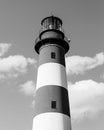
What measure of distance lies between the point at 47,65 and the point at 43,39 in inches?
101

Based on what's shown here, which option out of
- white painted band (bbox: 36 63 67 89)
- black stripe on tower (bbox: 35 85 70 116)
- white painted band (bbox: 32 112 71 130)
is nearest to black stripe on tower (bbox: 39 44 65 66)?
white painted band (bbox: 36 63 67 89)

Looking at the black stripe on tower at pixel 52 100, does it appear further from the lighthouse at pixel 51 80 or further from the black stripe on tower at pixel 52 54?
the black stripe on tower at pixel 52 54

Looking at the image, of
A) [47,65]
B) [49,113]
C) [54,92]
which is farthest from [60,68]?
[49,113]

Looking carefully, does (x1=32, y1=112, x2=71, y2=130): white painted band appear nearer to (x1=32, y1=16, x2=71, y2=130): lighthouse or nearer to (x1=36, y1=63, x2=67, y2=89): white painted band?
(x1=32, y1=16, x2=71, y2=130): lighthouse

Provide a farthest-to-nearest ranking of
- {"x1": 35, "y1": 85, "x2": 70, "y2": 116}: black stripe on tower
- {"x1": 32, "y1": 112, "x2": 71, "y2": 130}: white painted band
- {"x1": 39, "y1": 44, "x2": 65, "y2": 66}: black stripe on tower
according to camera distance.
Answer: {"x1": 39, "y1": 44, "x2": 65, "y2": 66}: black stripe on tower
{"x1": 35, "y1": 85, "x2": 70, "y2": 116}: black stripe on tower
{"x1": 32, "y1": 112, "x2": 71, "y2": 130}: white painted band

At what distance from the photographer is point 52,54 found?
19.9m

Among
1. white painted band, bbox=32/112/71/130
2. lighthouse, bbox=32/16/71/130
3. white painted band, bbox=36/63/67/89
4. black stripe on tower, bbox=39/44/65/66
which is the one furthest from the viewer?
black stripe on tower, bbox=39/44/65/66

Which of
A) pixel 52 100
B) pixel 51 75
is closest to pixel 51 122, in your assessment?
pixel 52 100

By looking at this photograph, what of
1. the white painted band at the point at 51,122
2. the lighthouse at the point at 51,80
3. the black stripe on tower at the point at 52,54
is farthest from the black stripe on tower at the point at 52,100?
the black stripe on tower at the point at 52,54

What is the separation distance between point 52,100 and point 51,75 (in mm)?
2150

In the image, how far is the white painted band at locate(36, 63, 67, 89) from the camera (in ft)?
61.0

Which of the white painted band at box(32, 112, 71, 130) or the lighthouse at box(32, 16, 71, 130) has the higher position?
the lighthouse at box(32, 16, 71, 130)

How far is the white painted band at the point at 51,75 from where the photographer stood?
18.6 metres

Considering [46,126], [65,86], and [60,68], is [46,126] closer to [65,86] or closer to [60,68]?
[65,86]
